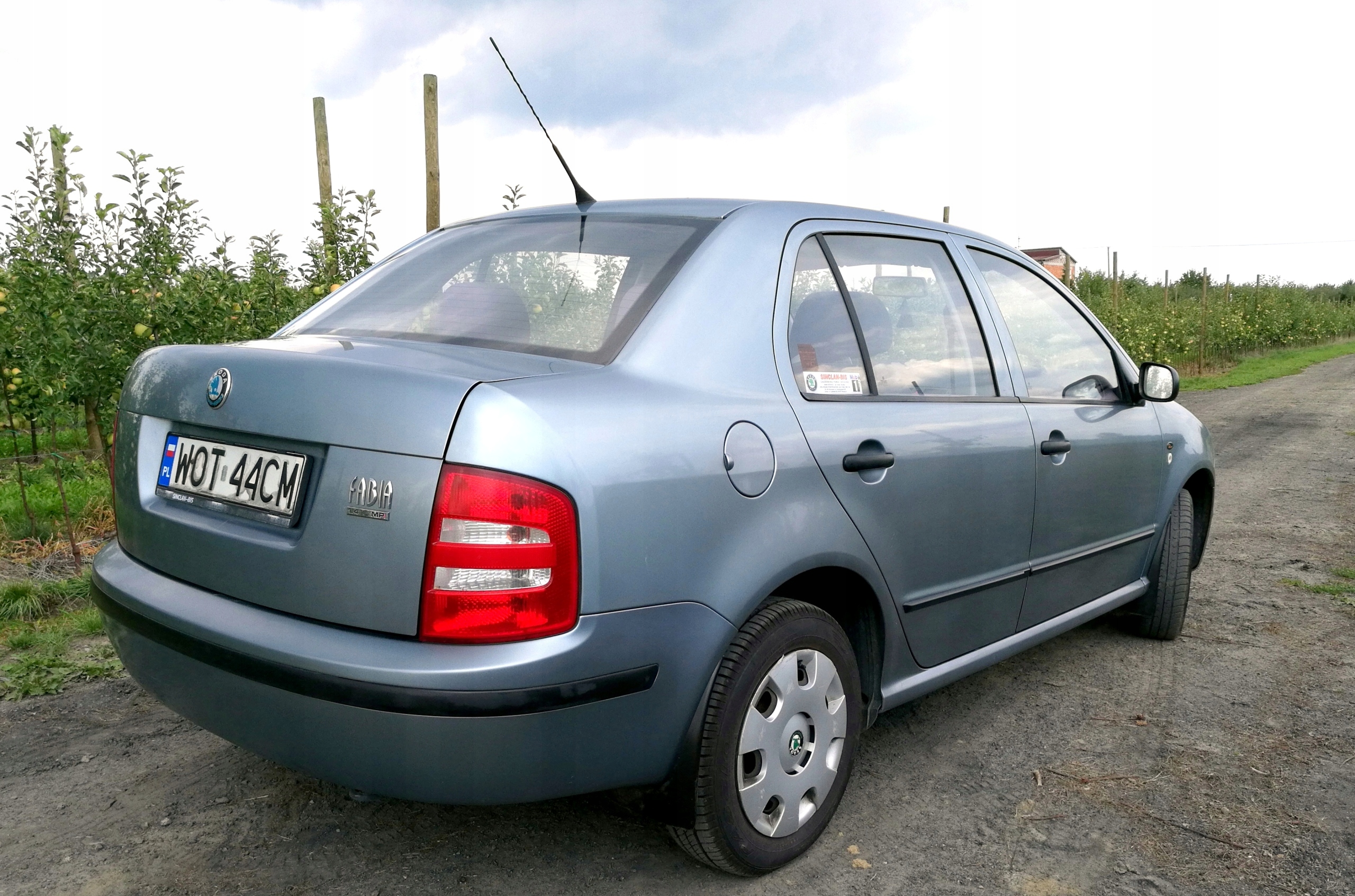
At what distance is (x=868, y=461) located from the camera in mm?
2572

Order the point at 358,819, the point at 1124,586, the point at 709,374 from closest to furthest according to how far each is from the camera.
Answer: the point at 709,374
the point at 358,819
the point at 1124,586

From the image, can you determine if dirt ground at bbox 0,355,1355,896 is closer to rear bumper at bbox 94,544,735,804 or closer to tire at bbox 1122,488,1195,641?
tire at bbox 1122,488,1195,641

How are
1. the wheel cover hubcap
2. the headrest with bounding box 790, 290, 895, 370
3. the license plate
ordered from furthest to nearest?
the headrest with bounding box 790, 290, 895, 370 → the wheel cover hubcap → the license plate

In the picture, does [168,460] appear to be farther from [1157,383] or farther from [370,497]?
[1157,383]

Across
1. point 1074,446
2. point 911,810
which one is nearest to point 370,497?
point 911,810

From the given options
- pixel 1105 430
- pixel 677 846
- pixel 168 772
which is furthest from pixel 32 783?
pixel 1105 430

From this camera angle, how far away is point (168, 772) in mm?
2961

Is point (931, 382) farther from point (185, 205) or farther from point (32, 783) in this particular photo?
point (185, 205)

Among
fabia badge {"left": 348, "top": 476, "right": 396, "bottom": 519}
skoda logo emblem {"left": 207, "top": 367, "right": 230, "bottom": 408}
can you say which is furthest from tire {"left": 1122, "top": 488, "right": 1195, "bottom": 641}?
skoda logo emblem {"left": 207, "top": 367, "right": 230, "bottom": 408}

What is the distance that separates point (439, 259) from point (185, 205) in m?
3.48

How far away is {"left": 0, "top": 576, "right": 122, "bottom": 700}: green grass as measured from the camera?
367 centimetres

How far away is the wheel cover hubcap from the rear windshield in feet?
2.85

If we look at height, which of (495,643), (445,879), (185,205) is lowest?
(445,879)

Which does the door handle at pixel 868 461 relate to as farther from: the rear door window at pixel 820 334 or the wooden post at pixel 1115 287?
the wooden post at pixel 1115 287
